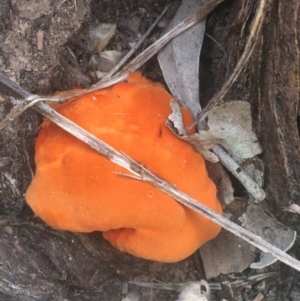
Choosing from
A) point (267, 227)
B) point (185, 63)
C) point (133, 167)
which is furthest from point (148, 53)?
point (267, 227)

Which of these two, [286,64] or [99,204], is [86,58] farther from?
[286,64]

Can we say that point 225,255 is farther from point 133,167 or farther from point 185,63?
point 185,63

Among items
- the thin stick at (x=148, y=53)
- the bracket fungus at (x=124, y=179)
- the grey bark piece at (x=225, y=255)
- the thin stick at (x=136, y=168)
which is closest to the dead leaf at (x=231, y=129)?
the bracket fungus at (x=124, y=179)

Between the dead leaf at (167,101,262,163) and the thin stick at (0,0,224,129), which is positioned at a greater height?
the thin stick at (0,0,224,129)

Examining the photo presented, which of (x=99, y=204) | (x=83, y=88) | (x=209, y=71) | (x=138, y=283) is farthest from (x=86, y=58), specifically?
(x=138, y=283)

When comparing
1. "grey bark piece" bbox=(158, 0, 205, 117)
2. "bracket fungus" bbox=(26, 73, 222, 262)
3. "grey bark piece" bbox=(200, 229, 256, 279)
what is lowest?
"grey bark piece" bbox=(200, 229, 256, 279)

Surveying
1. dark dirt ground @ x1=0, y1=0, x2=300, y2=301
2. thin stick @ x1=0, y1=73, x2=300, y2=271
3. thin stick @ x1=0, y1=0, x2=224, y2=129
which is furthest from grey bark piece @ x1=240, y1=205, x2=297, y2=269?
thin stick @ x1=0, y1=0, x2=224, y2=129

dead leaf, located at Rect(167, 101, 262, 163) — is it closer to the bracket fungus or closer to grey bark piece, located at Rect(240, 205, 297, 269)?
the bracket fungus

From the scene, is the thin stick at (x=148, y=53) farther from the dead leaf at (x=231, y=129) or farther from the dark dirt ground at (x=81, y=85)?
the dead leaf at (x=231, y=129)
